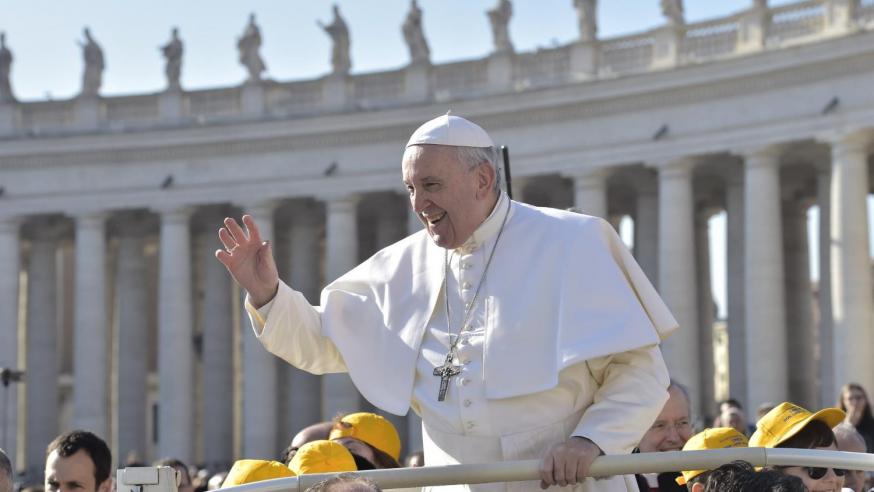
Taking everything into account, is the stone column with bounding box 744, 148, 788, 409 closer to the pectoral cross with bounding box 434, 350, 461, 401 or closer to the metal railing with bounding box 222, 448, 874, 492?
the pectoral cross with bounding box 434, 350, 461, 401

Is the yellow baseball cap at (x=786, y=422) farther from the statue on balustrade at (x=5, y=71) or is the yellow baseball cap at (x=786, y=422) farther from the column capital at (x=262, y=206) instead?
the statue on balustrade at (x=5, y=71)

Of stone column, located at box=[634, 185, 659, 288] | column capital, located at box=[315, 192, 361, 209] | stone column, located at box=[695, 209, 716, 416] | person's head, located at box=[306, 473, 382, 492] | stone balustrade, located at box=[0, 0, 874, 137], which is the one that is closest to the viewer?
person's head, located at box=[306, 473, 382, 492]

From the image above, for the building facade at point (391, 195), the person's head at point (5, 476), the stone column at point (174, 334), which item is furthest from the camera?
the stone column at point (174, 334)

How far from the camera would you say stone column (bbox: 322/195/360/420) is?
261ft

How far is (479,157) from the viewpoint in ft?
44.4

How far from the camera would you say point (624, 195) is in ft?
270

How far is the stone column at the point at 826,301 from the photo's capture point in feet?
225

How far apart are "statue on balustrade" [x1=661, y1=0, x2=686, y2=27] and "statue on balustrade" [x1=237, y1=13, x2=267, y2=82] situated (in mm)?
21193

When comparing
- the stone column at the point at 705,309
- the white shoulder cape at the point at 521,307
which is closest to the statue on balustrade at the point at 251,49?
the stone column at the point at 705,309

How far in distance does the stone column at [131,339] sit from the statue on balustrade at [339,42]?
13.6 metres

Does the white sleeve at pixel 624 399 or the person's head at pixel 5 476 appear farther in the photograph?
the person's head at pixel 5 476

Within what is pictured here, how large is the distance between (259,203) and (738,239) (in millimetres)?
22208

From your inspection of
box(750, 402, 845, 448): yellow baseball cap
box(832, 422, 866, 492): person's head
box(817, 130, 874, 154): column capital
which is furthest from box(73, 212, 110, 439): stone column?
box(750, 402, 845, 448): yellow baseball cap

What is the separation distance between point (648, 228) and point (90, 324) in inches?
1053
